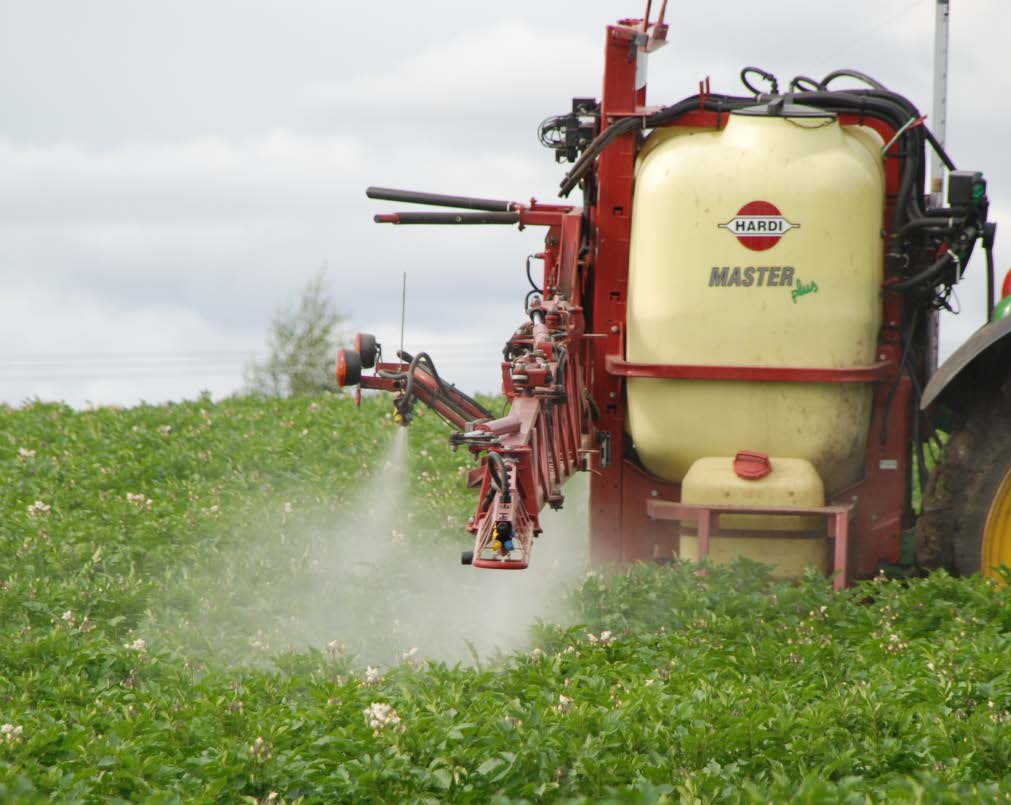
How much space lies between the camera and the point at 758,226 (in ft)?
25.5

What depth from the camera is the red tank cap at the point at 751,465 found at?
7801 millimetres

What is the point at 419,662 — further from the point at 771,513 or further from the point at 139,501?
the point at 139,501

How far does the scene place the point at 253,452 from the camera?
11.8m

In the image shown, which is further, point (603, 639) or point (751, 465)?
point (751, 465)

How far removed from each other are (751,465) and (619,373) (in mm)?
869

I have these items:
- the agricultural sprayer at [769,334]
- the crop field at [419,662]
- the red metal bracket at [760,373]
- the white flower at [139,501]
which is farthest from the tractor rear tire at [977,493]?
the white flower at [139,501]

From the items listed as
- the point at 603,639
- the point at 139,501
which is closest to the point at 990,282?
the point at 603,639

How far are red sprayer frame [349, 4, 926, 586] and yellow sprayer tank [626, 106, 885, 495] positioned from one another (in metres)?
0.12

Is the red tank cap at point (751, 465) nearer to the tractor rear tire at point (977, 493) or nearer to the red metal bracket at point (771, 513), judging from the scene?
the red metal bracket at point (771, 513)

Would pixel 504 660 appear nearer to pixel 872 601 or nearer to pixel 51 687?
pixel 51 687

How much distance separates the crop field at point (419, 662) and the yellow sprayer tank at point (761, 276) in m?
0.90

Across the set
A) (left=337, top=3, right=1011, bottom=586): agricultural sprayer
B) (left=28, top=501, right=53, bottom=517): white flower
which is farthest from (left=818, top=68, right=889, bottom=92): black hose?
(left=28, top=501, right=53, bottom=517): white flower

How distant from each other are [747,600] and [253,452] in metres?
5.89

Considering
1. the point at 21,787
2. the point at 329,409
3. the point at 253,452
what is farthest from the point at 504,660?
the point at 329,409
